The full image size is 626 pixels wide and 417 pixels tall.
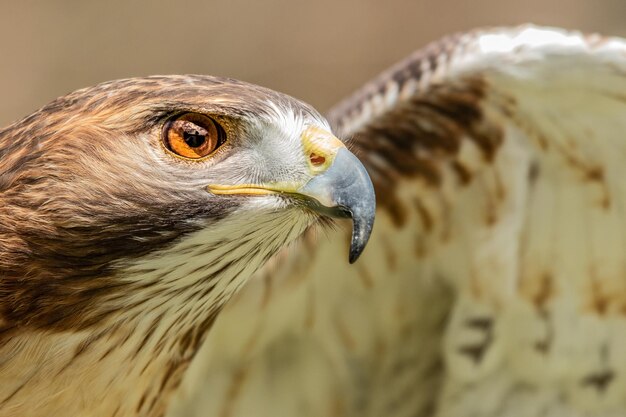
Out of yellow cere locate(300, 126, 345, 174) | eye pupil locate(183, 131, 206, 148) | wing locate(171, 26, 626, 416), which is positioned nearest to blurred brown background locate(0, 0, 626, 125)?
wing locate(171, 26, 626, 416)

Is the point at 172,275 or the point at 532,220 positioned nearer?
the point at 172,275

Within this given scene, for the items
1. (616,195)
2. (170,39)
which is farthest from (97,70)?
(616,195)

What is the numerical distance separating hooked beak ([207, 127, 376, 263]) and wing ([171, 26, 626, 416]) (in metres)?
1.11

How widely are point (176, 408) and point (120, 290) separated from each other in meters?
1.21

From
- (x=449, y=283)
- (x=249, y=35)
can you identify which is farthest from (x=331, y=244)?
(x=249, y=35)

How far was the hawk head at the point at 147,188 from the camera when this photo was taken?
2.31 m

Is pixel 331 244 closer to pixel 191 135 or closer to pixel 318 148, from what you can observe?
pixel 318 148

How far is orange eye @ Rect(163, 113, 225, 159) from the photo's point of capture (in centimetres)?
229

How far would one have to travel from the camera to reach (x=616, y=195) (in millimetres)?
3516

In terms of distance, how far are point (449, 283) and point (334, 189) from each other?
151cm

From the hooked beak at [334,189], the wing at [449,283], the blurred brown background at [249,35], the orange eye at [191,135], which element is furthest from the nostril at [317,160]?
the blurred brown background at [249,35]

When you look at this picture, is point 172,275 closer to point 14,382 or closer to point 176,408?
point 14,382

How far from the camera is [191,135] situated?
229 cm

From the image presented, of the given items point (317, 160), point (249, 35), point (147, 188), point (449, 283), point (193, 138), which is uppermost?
point (249, 35)
